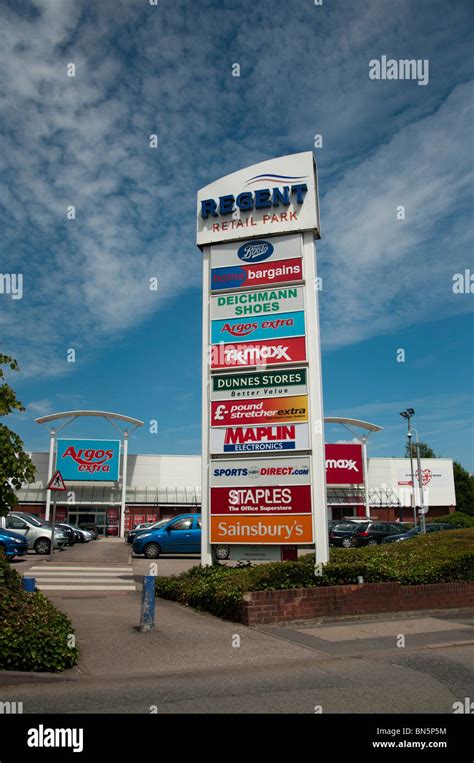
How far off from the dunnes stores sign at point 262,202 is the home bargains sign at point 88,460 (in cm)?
3066

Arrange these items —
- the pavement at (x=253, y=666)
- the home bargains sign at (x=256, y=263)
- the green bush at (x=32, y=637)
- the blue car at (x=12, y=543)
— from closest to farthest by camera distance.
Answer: the pavement at (x=253, y=666) < the green bush at (x=32, y=637) < the home bargains sign at (x=256, y=263) < the blue car at (x=12, y=543)

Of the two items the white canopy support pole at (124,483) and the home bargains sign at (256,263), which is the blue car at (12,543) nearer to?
the home bargains sign at (256,263)

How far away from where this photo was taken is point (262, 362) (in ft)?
40.1

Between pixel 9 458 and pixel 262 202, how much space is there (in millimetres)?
7878

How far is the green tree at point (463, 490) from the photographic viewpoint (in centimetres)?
5938

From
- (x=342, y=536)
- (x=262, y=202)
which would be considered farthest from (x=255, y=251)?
(x=342, y=536)

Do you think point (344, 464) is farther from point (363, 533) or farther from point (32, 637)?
point (32, 637)

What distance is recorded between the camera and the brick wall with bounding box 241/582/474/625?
953 cm

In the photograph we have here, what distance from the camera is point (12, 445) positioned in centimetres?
790

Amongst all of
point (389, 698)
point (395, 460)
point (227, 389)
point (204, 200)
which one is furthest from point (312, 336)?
point (395, 460)

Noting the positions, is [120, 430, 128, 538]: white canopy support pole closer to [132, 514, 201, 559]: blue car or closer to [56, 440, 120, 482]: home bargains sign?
[56, 440, 120, 482]: home bargains sign

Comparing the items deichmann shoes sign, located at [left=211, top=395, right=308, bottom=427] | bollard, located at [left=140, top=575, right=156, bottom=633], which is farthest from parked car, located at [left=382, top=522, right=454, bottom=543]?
bollard, located at [left=140, top=575, right=156, bottom=633]

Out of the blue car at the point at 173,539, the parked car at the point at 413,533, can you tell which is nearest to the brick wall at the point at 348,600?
the blue car at the point at 173,539

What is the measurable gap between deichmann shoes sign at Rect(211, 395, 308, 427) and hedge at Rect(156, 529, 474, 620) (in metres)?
2.76
